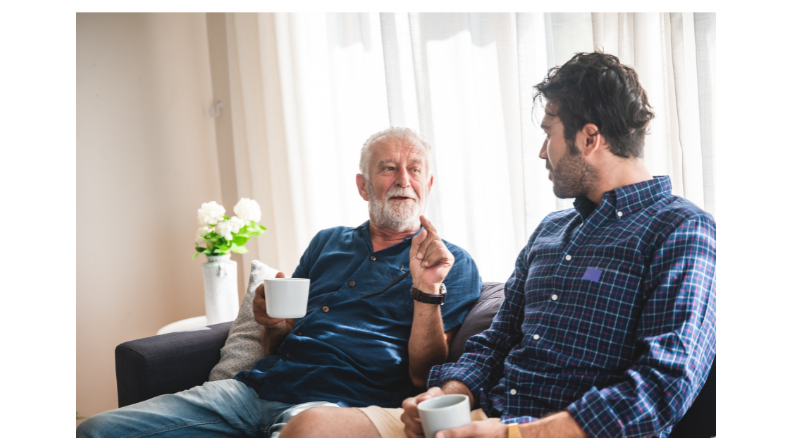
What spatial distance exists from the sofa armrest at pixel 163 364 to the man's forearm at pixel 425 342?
2.39ft

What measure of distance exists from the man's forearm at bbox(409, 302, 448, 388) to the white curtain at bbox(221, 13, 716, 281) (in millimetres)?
596

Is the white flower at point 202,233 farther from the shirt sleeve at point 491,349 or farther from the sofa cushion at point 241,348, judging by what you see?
the shirt sleeve at point 491,349

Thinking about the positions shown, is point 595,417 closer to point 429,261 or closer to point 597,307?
point 597,307

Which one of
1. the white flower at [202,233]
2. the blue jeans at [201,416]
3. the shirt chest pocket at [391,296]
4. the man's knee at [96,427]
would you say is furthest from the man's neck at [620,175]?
the white flower at [202,233]

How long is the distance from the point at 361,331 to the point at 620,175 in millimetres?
821

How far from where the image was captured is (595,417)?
0.94m

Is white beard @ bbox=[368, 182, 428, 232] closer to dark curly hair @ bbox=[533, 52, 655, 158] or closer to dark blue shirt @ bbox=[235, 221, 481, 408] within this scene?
dark blue shirt @ bbox=[235, 221, 481, 408]

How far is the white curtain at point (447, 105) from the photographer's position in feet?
4.97

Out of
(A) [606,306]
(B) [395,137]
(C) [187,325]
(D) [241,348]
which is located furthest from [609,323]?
(C) [187,325]

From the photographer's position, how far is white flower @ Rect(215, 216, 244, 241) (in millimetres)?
2230

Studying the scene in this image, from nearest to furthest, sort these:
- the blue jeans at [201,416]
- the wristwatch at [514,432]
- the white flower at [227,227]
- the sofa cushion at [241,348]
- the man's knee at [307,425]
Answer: the wristwatch at [514,432] → the man's knee at [307,425] → the blue jeans at [201,416] → the sofa cushion at [241,348] → the white flower at [227,227]
